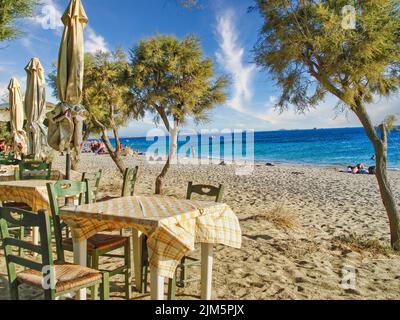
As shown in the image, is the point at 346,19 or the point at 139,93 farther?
the point at 139,93

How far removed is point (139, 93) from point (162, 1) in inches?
233

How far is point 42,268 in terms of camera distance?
209 centimetres

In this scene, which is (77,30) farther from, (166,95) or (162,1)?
(166,95)

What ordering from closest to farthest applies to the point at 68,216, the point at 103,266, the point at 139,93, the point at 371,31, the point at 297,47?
the point at 68,216 < the point at 103,266 < the point at 371,31 < the point at 297,47 < the point at 139,93

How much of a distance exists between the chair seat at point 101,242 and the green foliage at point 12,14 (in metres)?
4.32

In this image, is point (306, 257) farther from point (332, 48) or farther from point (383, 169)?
point (332, 48)

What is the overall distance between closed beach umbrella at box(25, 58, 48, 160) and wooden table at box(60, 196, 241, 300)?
4390 mm

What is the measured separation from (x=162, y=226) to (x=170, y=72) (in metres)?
7.09

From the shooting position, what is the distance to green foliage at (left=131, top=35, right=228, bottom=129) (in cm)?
Answer: 865

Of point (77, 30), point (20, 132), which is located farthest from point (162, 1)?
point (20, 132)

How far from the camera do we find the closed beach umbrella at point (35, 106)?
6.54 meters

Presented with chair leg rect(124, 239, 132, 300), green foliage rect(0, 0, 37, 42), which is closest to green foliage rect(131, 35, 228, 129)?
green foliage rect(0, 0, 37, 42)

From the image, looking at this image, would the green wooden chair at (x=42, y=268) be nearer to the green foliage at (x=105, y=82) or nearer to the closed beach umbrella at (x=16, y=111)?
the closed beach umbrella at (x=16, y=111)
